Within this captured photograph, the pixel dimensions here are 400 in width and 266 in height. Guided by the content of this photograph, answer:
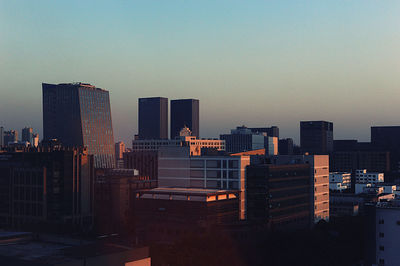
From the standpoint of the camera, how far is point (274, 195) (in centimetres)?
16738

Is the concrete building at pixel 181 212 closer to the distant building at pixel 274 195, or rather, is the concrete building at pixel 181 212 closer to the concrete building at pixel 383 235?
the distant building at pixel 274 195

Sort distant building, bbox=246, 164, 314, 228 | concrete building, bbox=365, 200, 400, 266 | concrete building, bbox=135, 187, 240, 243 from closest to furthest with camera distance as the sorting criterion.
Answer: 1. concrete building, bbox=365, 200, 400, 266
2. concrete building, bbox=135, 187, 240, 243
3. distant building, bbox=246, 164, 314, 228

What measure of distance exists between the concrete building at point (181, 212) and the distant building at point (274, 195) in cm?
697

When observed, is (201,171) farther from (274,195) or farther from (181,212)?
(181,212)

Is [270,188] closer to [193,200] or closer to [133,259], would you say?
[193,200]

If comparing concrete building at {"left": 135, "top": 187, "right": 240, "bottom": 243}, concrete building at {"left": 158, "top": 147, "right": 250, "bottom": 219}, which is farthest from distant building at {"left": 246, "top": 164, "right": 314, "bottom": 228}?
concrete building at {"left": 135, "top": 187, "right": 240, "bottom": 243}

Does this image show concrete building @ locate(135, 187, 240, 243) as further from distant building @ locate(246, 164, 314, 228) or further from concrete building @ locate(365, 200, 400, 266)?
concrete building @ locate(365, 200, 400, 266)

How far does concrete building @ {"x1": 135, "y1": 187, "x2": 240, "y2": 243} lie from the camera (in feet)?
499

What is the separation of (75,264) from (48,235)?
20279 millimetres

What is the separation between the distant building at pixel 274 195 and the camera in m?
166

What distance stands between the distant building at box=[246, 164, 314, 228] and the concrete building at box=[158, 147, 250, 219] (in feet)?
11.3

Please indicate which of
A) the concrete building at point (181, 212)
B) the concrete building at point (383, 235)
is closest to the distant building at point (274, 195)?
the concrete building at point (181, 212)

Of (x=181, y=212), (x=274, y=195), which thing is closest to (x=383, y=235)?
(x=274, y=195)

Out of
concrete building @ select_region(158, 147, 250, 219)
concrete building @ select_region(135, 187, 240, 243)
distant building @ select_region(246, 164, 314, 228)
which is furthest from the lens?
concrete building @ select_region(158, 147, 250, 219)
